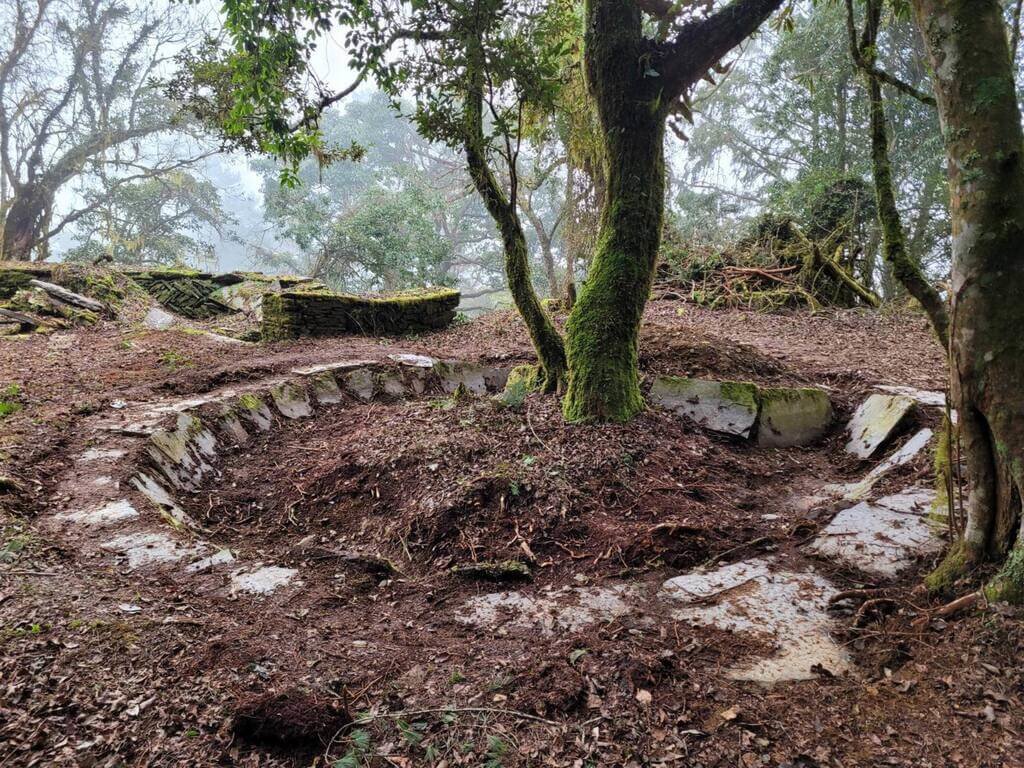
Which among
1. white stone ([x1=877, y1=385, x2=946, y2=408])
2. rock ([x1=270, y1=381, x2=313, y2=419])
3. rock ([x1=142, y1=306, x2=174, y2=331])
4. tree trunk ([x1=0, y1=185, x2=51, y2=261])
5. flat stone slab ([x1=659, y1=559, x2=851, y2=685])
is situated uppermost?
tree trunk ([x1=0, y1=185, x2=51, y2=261])

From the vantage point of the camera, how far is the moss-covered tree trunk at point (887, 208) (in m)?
2.16

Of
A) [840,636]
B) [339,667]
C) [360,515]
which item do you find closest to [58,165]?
[360,515]

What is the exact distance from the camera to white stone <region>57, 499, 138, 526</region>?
2727 millimetres

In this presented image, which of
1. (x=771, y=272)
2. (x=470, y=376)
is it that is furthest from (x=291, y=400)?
(x=771, y=272)

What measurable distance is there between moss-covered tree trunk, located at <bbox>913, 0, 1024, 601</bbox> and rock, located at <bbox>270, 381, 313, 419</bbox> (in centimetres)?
518

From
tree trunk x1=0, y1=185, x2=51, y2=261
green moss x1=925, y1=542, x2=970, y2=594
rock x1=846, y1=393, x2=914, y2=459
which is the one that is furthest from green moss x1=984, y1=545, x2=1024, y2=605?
tree trunk x1=0, y1=185, x2=51, y2=261

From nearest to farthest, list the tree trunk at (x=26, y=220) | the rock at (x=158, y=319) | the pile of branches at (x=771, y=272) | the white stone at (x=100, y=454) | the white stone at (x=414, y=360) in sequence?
1. the white stone at (x=100, y=454)
2. the white stone at (x=414, y=360)
3. the rock at (x=158, y=319)
4. the pile of branches at (x=771, y=272)
5. the tree trunk at (x=26, y=220)


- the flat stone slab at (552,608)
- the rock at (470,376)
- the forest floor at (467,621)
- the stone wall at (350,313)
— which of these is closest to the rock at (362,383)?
the rock at (470,376)

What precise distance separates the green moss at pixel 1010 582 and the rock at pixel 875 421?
2293 mm

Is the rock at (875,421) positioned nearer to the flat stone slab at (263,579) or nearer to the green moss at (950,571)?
the green moss at (950,571)

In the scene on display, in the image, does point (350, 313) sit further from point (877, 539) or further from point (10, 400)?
point (877, 539)

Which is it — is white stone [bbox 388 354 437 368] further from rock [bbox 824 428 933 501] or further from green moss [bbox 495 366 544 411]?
rock [bbox 824 428 933 501]

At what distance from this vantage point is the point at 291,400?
17.9 ft

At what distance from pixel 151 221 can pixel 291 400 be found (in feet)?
51.3
